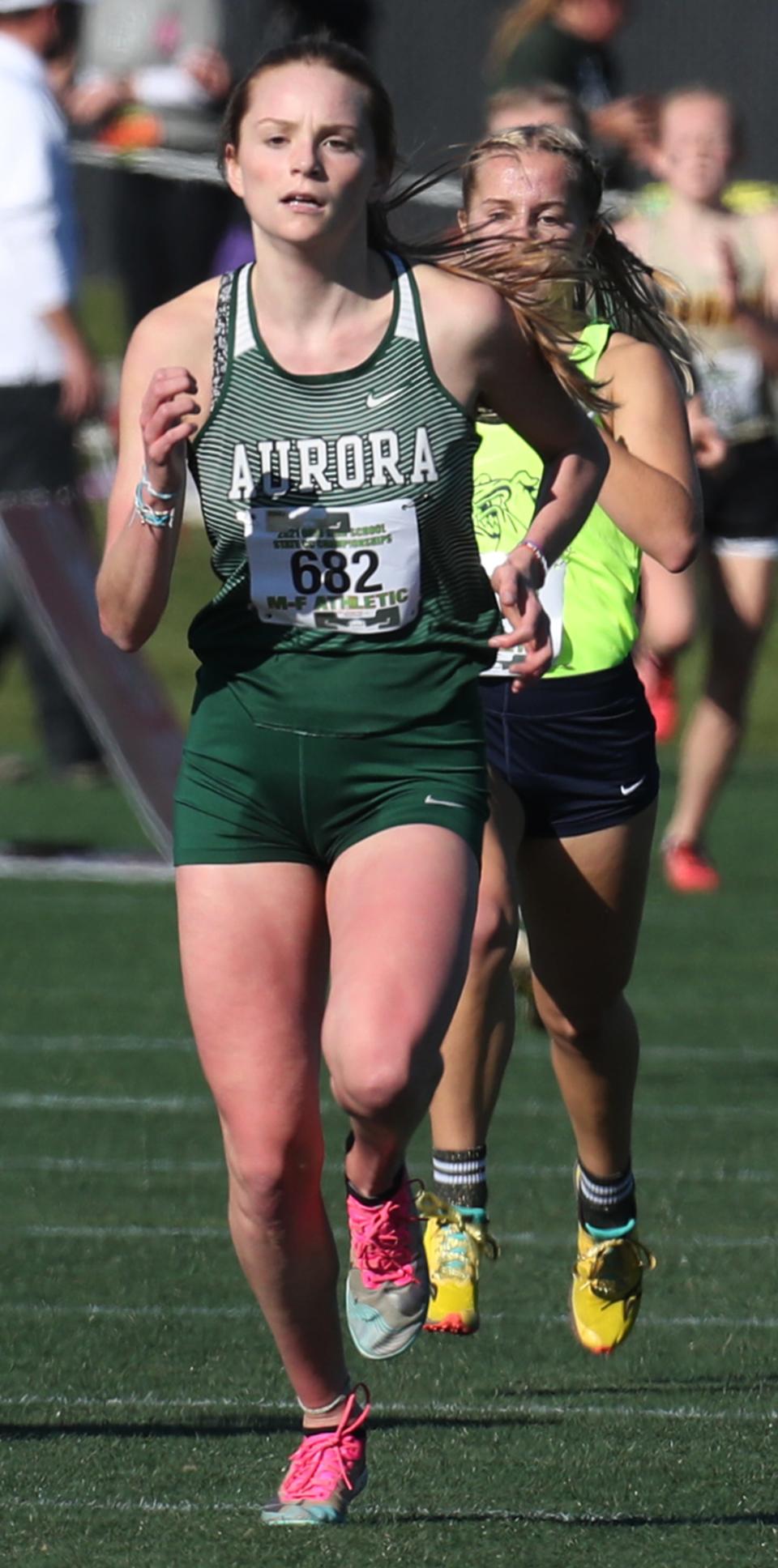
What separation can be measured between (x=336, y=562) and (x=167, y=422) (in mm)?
338

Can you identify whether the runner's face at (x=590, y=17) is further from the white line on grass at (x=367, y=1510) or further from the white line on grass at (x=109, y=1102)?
the white line on grass at (x=367, y=1510)

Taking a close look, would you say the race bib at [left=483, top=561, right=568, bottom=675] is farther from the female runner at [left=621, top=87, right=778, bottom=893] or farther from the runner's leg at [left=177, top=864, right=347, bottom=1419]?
the female runner at [left=621, top=87, right=778, bottom=893]

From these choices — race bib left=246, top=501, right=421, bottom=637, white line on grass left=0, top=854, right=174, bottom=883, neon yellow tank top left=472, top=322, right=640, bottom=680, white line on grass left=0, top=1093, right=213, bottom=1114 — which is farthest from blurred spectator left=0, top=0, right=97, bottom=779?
race bib left=246, top=501, right=421, bottom=637

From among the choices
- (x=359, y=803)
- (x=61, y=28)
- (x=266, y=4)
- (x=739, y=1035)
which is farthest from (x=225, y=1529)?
(x=266, y=4)

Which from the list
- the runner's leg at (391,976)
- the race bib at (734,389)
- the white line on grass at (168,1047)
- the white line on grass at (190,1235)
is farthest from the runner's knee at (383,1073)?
the race bib at (734,389)

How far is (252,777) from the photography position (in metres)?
4.27

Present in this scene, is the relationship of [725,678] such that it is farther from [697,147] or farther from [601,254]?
[601,254]

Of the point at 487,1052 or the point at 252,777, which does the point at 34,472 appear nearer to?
the point at 487,1052

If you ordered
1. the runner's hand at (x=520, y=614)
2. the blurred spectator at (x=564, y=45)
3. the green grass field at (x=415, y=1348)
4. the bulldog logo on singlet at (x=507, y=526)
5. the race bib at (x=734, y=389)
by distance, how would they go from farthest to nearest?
the blurred spectator at (x=564, y=45) → the race bib at (x=734, y=389) → the bulldog logo on singlet at (x=507, y=526) → the green grass field at (x=415, y=1348) → the runner's hand at (x=520, y=614)

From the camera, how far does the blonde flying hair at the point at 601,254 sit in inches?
212

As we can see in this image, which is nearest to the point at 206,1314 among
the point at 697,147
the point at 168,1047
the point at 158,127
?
the point at 168,1047

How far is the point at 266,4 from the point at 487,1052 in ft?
53.2

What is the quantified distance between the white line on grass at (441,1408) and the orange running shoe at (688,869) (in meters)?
5.81

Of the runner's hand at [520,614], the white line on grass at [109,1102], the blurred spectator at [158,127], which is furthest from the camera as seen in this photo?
the blurred spectator at [158,127]
